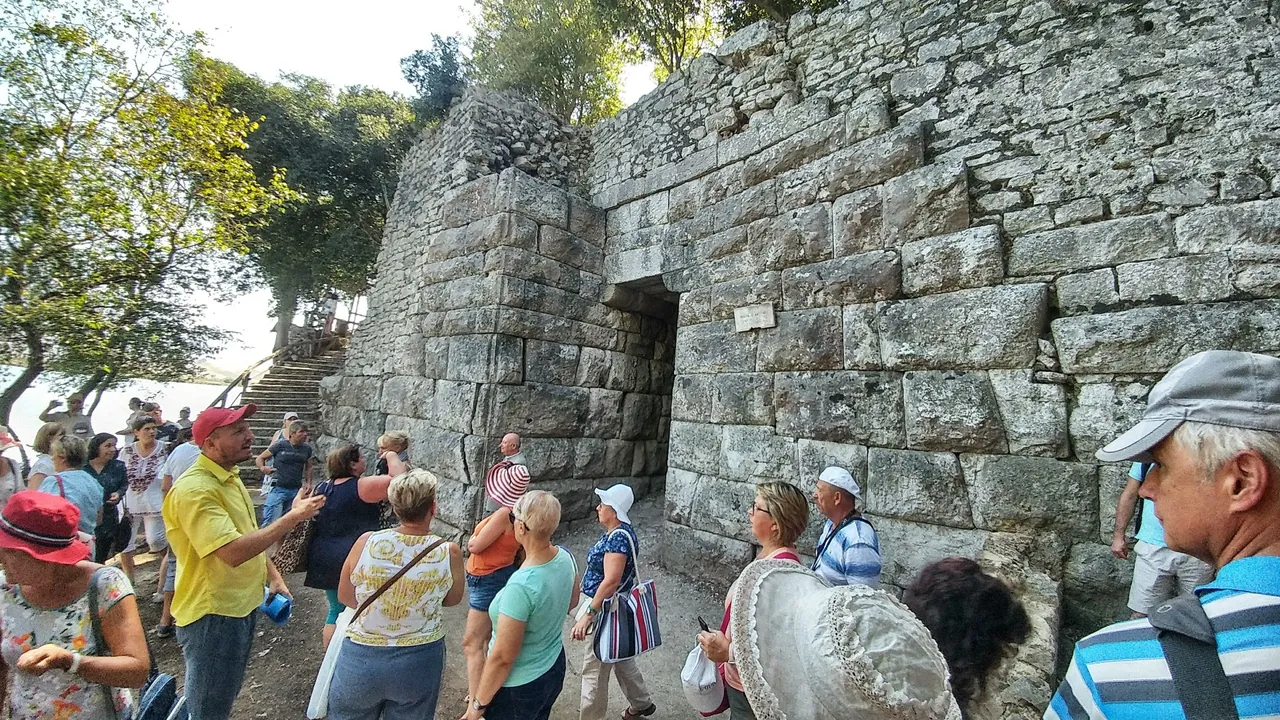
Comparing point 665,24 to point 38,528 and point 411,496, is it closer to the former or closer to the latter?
point 411,496

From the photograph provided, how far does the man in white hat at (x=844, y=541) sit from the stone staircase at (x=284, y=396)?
34.1 ft

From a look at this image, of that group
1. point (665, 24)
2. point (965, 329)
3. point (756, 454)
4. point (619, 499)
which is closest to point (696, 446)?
point (756, 454)

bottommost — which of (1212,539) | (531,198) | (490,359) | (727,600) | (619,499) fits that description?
(727,600)

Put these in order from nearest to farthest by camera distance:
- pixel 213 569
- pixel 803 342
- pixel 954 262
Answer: pixel 213 569 < pixel 954 262 < pixel 803 342

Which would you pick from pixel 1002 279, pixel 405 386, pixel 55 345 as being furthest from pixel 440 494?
pixel 55 345

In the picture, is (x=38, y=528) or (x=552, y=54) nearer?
(x=38, y=528)

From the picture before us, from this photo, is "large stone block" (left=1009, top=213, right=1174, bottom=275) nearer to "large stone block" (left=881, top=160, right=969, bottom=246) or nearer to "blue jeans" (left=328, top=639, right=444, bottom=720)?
"large stone block" (left=881, top=160, right=969, bottom=246)

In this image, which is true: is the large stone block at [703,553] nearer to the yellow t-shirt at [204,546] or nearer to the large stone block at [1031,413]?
the large stone block at [1031,413]

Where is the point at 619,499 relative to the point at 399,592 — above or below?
above

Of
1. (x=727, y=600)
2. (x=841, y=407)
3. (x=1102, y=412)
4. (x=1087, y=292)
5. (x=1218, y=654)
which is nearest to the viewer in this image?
(x=1218, y=654)

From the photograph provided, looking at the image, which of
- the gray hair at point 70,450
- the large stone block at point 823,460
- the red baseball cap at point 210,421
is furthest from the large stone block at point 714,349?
the gray hair at point 70,450

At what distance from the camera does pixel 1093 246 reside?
2764 mm

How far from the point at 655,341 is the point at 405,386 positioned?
9.78ft

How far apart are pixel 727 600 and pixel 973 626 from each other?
77 cm
